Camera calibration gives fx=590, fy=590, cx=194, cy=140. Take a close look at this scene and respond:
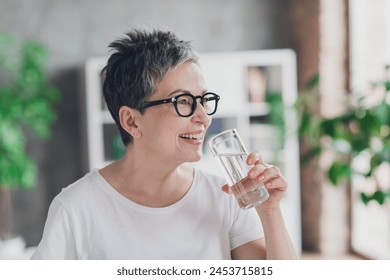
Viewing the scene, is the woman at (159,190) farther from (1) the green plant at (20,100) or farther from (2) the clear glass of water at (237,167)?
(1) the green plant at (20,100)

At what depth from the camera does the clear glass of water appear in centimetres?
104

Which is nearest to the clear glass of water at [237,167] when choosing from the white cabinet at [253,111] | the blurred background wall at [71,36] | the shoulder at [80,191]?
the shoulder at [80,191]

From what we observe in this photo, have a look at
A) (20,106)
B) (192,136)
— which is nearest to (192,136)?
(192,136)

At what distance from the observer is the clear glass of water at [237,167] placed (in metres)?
1.04

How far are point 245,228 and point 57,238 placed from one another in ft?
1.24

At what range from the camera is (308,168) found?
4.24 metres

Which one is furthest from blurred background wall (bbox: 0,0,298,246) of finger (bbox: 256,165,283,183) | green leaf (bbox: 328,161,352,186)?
finger (bbox: 256,165,283,183)

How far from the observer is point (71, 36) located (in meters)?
3.97

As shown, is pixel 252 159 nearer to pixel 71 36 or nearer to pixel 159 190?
pixel 159 190

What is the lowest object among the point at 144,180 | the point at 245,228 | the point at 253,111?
the point at 245,228

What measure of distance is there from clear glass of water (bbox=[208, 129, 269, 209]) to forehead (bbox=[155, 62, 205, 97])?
0.39ft

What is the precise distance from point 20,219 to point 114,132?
0.86 meters
